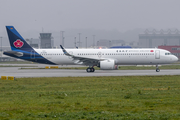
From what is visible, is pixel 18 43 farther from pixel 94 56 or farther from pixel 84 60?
pixel 94 56

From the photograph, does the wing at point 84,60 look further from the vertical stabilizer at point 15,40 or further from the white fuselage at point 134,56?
the vertical stabilizer at point 15,40

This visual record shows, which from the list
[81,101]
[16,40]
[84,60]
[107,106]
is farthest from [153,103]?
[16,40]

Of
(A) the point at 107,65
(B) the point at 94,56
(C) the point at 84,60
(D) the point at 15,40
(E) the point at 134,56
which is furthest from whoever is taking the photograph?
(D) the point at 15,40

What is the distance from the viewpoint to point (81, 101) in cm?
1373

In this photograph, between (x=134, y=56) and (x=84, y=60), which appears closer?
(x=84, y=60)

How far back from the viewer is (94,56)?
41.5m

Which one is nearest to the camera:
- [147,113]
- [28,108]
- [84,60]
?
[147,113]

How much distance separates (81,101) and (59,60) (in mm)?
28760

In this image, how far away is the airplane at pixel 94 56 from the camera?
130ft

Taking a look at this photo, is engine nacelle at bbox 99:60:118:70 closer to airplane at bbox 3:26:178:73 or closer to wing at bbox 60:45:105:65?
airplane at bbox 3:26:178:73

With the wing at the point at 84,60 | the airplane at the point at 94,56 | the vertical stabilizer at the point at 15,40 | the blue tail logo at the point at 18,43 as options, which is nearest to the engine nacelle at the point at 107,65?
the airplane at the point at 94,56

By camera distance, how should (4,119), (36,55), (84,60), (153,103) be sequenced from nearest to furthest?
(4,119)
(153,103)
(84,60)
(36,55)

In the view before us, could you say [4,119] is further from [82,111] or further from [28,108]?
[82,111]

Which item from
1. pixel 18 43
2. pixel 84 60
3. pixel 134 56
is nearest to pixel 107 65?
pixel 84 60
